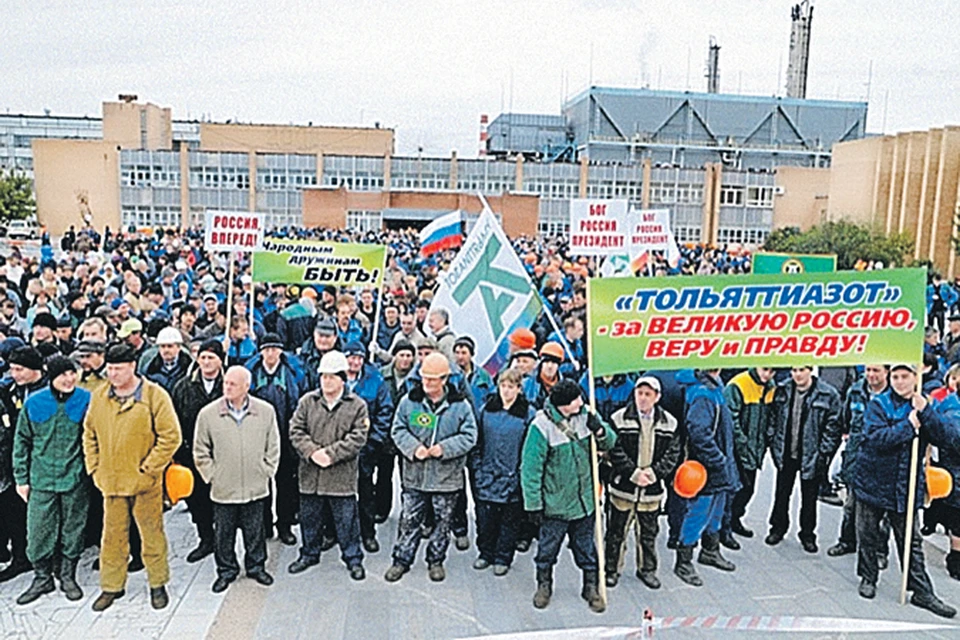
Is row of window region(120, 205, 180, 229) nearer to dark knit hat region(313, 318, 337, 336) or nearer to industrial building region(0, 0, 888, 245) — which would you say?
industrial building region(0, 0, 888, 245)

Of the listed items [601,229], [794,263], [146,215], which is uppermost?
[146,215]

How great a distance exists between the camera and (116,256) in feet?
71.5

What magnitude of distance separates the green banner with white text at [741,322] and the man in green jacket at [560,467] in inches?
14.8

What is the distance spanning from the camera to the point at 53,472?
5.88m

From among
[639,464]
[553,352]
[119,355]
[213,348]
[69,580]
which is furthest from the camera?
[553,352]

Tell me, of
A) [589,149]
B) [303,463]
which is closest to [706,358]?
[303,463]

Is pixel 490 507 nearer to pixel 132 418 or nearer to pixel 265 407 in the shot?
pixel 265 407

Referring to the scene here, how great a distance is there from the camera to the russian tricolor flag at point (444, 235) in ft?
43.4

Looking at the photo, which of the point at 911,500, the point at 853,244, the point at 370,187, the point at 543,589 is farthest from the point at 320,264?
the point at 370,187

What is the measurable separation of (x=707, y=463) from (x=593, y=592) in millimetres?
1248

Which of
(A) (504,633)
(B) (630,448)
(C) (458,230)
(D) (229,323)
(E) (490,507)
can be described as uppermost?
(C) (458,230)

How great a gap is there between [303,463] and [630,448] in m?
2.39

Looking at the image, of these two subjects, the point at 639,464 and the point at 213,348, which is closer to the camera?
the point at 639,464

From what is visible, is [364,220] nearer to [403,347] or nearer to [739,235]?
[739,235]
